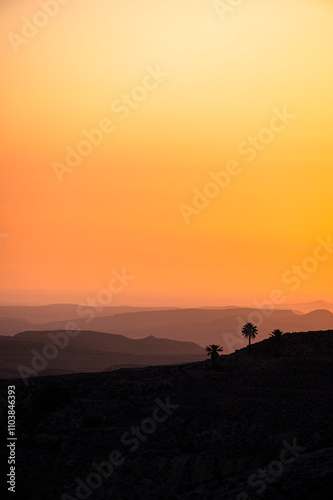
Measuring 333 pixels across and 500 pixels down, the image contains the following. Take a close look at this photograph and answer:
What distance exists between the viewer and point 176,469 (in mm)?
33000

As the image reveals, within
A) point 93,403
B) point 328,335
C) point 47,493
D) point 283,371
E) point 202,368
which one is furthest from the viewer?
point 328,335

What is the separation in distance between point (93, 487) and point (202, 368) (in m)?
24.3

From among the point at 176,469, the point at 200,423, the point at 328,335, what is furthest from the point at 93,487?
the point at 328,335

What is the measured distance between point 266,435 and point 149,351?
161219mm

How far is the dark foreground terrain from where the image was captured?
3088 cm

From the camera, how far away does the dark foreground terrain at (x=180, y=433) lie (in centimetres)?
3088

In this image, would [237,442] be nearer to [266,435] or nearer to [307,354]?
[266,435]

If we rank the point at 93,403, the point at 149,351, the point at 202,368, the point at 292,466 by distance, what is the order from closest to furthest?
the point at 292,466
the point at 93,403
the point at 202,368
the point at 149,351

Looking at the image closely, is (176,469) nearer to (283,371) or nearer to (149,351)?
(283,371)

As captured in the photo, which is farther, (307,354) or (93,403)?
(307,354)

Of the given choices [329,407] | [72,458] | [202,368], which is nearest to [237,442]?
[329,407]

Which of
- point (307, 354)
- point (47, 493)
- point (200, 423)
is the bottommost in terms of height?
point (47, 493)

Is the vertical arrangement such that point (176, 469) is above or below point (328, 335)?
below

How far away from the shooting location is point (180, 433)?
3794 centimetres
